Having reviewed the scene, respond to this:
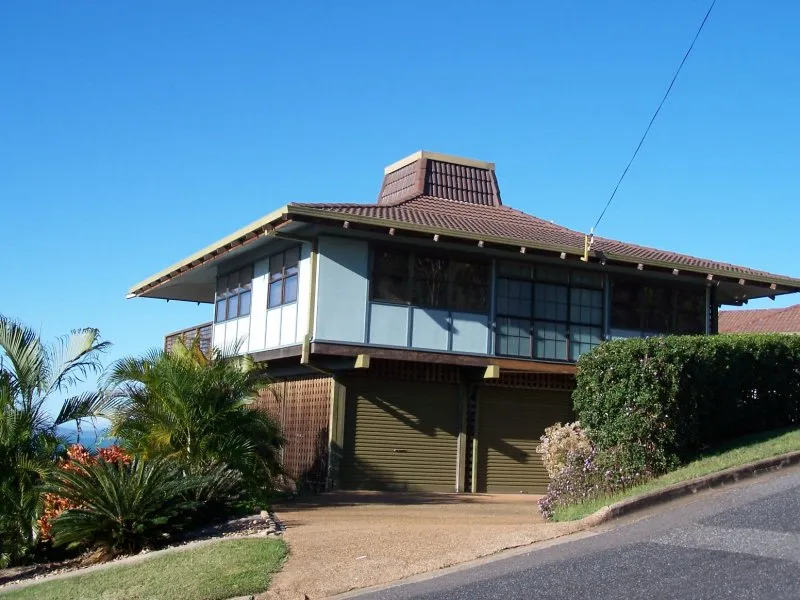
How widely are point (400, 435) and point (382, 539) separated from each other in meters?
8.87

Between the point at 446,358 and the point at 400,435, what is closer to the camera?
the point at 446,358

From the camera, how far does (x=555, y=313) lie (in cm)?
2131

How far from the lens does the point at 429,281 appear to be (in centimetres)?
2009

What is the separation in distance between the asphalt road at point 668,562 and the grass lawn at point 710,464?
0.82 meters

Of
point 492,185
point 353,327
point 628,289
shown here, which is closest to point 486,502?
point 353,327

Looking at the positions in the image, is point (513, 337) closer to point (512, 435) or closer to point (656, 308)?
point (512, 435)

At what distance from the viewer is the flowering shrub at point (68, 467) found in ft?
46.3

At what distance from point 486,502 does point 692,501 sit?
292 inches

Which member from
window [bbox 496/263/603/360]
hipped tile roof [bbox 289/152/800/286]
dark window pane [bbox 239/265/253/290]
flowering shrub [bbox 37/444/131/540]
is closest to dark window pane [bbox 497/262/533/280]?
window [bbox 496/263/603/360]

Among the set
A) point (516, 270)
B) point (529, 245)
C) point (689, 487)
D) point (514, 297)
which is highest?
point (529, 245)

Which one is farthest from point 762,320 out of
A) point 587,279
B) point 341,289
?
point 341,289

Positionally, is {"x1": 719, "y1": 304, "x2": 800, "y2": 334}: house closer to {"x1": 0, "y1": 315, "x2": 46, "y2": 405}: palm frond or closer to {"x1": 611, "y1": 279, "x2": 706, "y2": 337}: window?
{"x1": 611, "y1": 279, "x2": 706, "y2": 337}: window

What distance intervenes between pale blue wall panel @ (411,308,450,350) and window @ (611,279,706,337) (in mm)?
4190

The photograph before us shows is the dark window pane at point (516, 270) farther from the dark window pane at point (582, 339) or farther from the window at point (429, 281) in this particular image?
the dark window pane at point (582, 339)
